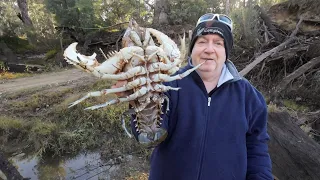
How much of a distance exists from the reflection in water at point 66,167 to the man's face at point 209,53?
3776 mm

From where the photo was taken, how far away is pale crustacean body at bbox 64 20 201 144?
62.6 inches

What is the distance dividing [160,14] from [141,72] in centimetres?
1162

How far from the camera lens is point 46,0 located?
11938mm

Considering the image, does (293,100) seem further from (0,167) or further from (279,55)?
(0,167)

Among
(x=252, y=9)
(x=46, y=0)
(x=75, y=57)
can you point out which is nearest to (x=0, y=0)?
(x=46, y=0)

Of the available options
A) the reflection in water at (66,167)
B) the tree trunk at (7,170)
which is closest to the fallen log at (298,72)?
the reflection in water at (66,167)

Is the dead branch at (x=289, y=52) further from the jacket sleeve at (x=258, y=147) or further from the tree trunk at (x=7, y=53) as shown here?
the tree trunk at (x=7, y=53)

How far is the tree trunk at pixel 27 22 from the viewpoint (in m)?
13.0

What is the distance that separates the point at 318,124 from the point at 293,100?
1.61m

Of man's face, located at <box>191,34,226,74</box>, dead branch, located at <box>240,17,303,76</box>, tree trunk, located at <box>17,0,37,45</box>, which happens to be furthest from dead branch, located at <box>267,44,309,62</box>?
tree trunk, located at <box>17,0,37,45</box>

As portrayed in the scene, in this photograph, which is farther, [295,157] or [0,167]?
[0,167]

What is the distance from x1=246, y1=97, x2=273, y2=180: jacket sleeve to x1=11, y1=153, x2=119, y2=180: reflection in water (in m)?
3.52

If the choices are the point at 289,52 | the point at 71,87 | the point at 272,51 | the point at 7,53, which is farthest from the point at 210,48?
the point at 7,53

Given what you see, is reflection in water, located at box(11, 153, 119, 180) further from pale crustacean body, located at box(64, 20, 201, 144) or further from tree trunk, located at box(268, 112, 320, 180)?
pale crustacean body, located at box(64, 20, 201, 144)
